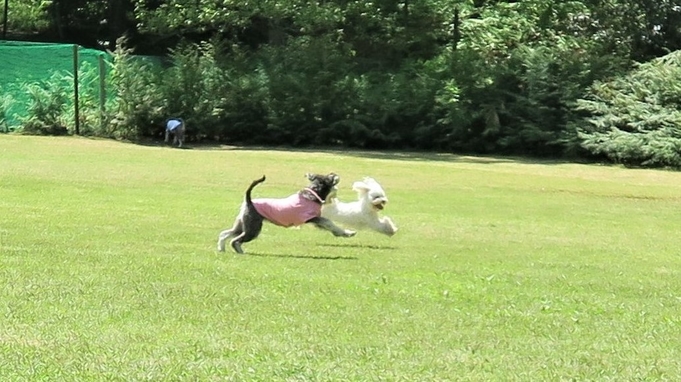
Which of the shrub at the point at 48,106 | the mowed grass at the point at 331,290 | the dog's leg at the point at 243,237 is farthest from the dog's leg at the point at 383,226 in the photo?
the shrub at the point at 48,106

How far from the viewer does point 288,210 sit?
12.0m

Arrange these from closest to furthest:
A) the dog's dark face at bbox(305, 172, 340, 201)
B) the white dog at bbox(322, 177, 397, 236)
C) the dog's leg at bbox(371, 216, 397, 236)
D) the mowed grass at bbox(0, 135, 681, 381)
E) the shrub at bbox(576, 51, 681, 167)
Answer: the mowed grass at bbox(0, 135, 681, 381)
the dog's dark face at bbox(305, 172, 340, 201)
the white dog at bbox(322, 177, 397, 236)
the dog's leg at bbox(371, 216, 397, 236)
the shrub at bbox(576, 51, 681, 167)

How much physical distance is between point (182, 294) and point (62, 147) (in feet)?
68.0

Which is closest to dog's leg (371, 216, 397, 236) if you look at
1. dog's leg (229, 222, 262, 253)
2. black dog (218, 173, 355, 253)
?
black dog (218, 173, 355, 253)

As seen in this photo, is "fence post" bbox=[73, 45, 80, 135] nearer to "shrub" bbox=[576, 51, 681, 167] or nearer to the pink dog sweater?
"shrub" bbox=[576, 51, 681, 167]

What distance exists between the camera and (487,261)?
11.9 meters

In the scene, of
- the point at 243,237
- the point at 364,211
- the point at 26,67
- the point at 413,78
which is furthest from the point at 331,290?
the point at 26,67

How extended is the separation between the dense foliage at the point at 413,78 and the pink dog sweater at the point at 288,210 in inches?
812

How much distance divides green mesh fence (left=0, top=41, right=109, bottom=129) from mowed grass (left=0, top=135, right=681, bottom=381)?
14.3 m

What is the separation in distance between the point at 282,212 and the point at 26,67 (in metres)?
24.6

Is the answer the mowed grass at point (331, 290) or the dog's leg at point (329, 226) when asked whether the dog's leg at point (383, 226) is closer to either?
the mowed grass at point (331, 290)

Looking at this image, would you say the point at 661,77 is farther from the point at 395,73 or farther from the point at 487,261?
the point at 487,261

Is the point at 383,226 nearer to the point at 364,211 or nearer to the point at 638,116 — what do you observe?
the point at 364,211

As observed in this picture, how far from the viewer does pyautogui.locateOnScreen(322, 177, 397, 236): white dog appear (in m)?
13.0
